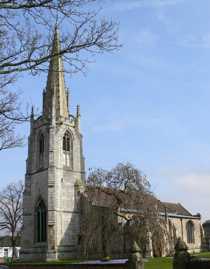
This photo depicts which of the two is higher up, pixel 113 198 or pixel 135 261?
pixel 113 198

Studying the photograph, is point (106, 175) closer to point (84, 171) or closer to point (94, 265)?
point (84, 171)

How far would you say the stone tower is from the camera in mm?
46188

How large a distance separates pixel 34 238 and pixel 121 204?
45.1ft

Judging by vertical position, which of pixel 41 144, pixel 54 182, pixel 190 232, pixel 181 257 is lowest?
pixel 181 257

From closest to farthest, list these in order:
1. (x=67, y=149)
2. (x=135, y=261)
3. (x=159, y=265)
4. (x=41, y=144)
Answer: (x=135, y=261)
(x=159, y=265)
(x=67, y=149)
(x=41, y=144)

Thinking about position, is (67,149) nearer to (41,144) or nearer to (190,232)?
(41,144)

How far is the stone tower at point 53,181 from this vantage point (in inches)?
1818

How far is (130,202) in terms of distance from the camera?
39000 mm

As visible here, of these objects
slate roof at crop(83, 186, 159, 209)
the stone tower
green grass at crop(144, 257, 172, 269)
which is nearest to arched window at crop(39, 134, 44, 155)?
the stone tower

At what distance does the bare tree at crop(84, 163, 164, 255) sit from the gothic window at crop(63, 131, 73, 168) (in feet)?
32.9

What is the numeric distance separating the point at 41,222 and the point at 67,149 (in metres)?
9.41

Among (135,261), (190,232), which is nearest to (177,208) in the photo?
(190,232)

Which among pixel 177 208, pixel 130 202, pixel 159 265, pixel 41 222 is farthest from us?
pixel 177 208

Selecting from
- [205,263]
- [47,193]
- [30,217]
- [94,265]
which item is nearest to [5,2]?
[205,263]
